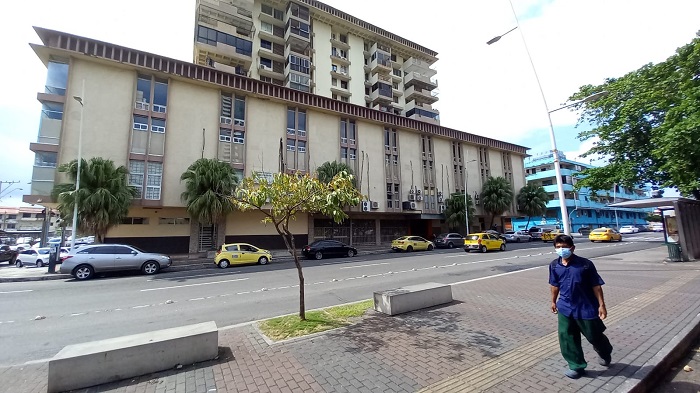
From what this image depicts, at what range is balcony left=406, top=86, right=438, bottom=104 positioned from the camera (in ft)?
151

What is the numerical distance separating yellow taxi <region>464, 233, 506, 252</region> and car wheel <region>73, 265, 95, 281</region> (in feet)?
81.0

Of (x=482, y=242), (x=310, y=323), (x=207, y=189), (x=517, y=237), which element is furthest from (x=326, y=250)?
(x=517, y=237)

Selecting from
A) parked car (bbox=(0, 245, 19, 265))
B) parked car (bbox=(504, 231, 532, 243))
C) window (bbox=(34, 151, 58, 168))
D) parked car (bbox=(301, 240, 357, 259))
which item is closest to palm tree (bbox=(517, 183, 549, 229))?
parked car (bbox=(504, 231, 532, 243))

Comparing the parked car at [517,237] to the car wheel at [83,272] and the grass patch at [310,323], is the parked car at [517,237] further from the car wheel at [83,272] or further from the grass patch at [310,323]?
the car wheel at [83,272]

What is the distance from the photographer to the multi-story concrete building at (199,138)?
19.8 metres

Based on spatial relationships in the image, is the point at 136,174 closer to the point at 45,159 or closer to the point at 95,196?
the point at 45,159

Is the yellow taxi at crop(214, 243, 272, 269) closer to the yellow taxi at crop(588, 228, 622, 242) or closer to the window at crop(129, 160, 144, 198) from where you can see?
the window at crop(129, 160, 144, 198)

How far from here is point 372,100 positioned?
4291 cm

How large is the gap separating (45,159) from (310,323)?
23.3 meters

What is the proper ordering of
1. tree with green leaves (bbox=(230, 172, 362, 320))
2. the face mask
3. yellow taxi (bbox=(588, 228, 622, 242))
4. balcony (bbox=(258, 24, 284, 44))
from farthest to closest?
balcony (bbox=(258, 24, 284, 44))
yellow taxi (bbox=(588, 228, 622, 242))
tree with green leaves (bbox=(230, 172, 362, 320))
the face mask

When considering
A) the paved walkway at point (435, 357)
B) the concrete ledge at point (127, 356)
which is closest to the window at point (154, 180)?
the paved walkway at point (435, 357)

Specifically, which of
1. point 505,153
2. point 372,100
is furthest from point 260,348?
point 505,153

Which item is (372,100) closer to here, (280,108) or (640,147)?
(280,108)

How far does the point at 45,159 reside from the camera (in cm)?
1867
